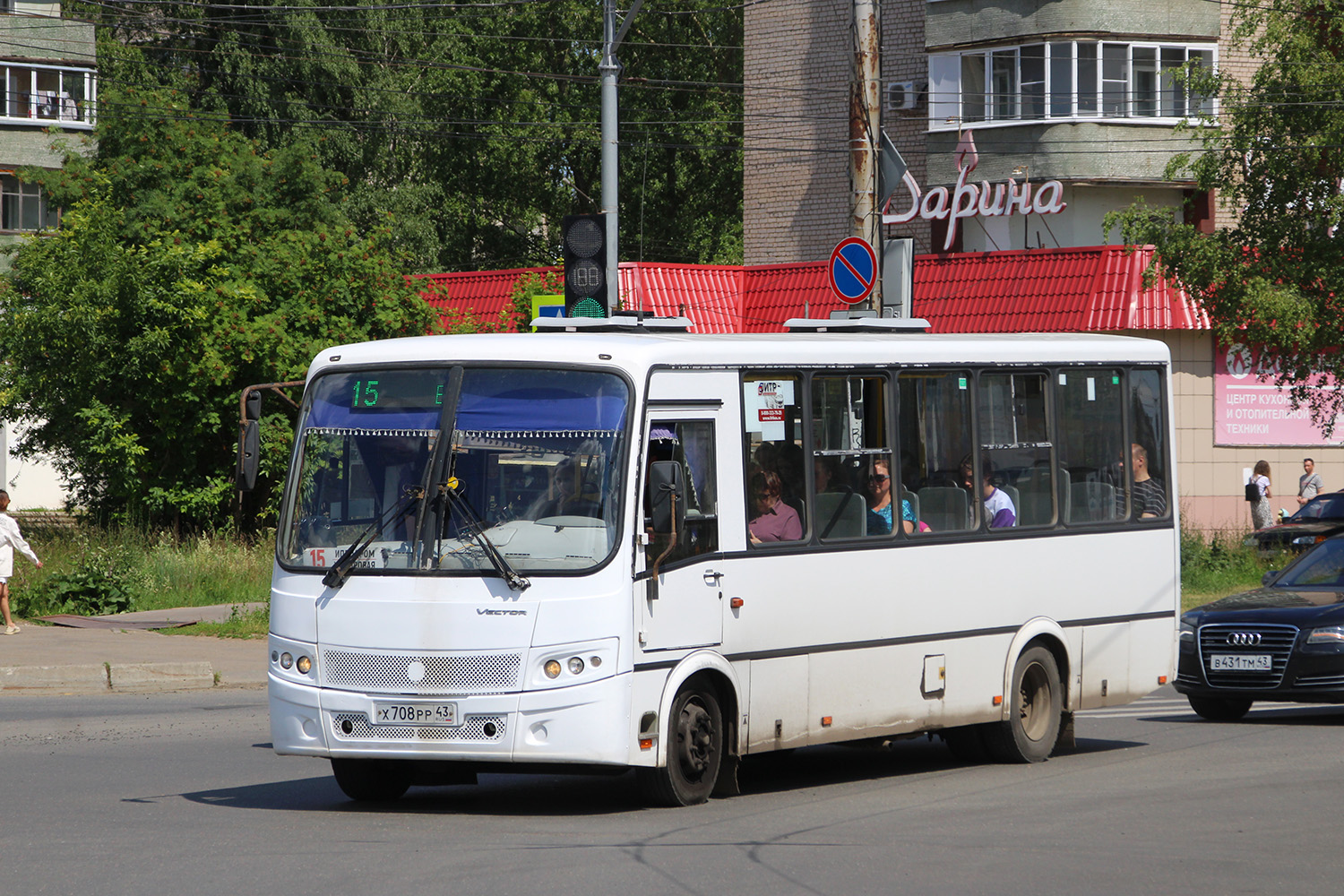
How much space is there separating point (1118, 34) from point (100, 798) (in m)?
28.4

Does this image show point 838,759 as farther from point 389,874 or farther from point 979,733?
point 389,874

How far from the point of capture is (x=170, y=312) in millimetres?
25797

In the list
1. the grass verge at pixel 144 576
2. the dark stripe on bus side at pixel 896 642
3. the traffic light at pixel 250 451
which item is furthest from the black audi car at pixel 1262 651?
the grass verge at pixel 144 576

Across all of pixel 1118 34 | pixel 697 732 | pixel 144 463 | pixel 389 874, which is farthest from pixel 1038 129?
pixel 389 874

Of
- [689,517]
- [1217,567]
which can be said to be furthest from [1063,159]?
[689,517]

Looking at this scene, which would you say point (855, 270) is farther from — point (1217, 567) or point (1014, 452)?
point (1217, 567)

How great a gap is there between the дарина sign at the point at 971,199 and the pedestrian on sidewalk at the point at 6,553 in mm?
19264

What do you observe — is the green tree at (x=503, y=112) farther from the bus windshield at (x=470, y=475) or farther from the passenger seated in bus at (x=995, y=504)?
the bus windshield at (x=470, y=475)

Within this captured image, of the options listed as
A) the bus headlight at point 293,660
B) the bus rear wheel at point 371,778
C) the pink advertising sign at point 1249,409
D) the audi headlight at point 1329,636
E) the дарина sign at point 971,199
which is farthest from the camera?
the дарина sign at point 971,199

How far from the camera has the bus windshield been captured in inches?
375

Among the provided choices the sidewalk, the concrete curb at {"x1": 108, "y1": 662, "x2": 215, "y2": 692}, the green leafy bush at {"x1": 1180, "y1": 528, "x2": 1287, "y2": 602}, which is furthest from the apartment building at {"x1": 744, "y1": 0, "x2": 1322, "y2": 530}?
the concrete curb at {"x1": 108, "y1": 662, "x2": 215, "y2": 692}

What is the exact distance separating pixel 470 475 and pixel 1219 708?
7.87 meters

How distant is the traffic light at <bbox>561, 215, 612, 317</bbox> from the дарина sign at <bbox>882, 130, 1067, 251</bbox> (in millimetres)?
18608

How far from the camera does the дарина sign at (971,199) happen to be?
112 feet
